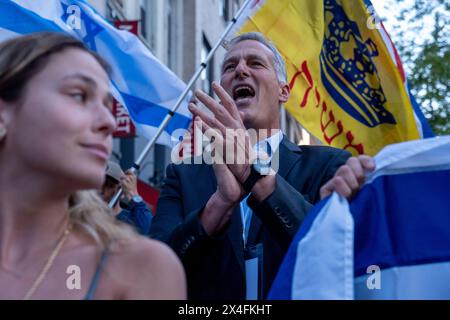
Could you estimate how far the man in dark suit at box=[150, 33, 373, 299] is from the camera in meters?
3.06

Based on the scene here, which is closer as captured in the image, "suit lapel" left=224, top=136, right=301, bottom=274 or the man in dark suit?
the man in dark suit

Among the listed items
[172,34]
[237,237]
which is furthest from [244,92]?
[172,34]

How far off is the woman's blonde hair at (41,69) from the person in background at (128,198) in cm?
280

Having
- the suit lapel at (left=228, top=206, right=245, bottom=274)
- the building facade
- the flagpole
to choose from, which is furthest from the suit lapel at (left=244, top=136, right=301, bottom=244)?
the building facade

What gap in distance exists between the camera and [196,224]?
309cm

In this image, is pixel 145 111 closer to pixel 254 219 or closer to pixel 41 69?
pixel 254 219

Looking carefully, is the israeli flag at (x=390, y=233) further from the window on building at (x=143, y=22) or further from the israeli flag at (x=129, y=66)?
the window on building at (x=143, y=22)

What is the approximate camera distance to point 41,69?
93.8 inches

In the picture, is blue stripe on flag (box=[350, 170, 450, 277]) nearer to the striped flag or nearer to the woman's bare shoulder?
the woman's bare shoulder

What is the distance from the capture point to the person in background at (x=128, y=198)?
5.59 m

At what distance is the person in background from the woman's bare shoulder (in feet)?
9.94

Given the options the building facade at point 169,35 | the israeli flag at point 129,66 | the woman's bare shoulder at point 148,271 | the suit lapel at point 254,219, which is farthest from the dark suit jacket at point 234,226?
the building facade at point 169,35

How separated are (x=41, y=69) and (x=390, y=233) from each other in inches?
48.2

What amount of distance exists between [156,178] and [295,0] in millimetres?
9410
